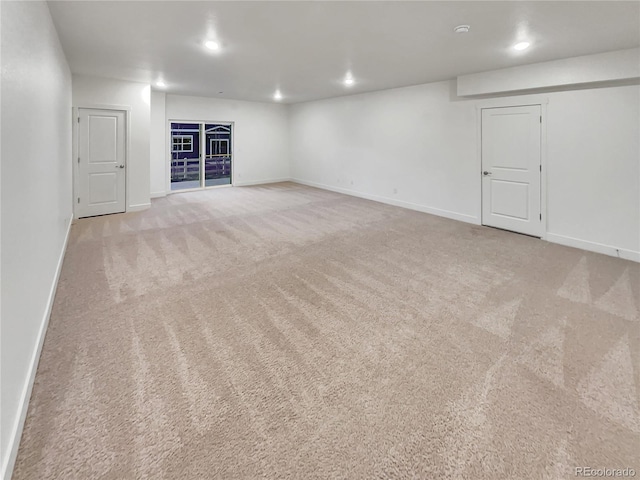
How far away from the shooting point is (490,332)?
254 cm

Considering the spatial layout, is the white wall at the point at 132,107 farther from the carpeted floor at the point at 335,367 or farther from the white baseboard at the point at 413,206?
the white baseboard at the point at 413,206

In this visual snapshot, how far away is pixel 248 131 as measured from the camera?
9789 millimetres

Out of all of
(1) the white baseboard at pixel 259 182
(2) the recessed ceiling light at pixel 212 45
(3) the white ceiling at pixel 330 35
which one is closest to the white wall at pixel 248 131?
(1) the white baseboard at pixel 259 182

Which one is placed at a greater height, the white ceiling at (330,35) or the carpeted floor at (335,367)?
the white ceiling at (330,35)

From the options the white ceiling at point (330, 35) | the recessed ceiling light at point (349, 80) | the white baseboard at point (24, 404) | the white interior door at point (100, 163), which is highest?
the recessed ceiling light at point (349, 80)

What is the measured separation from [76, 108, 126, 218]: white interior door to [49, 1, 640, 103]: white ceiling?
2.66ft

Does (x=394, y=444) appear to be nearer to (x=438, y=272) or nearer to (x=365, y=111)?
(x=438, y=272)

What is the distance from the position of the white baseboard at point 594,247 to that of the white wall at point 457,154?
12 mm

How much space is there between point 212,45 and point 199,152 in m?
5.55

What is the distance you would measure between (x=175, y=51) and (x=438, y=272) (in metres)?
4.32

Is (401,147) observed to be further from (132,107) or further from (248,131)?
(132,107)

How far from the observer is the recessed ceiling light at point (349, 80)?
586cm

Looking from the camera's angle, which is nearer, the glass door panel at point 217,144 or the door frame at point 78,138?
the door frame at point 78,138

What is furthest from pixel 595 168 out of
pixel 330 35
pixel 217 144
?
pixel 217 144
